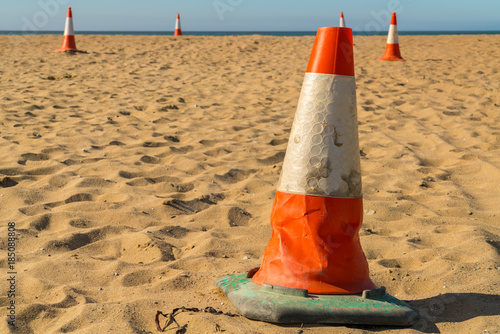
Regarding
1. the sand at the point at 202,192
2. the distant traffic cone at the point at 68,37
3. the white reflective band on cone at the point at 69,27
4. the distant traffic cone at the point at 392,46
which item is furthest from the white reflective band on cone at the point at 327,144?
the white reflective band on cone at the point at 69,27

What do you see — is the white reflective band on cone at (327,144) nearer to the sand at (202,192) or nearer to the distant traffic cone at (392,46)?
the sand at (202,192)

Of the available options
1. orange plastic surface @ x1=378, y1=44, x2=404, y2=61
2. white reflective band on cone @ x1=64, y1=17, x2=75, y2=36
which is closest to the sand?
orange plastic surface @ x1=378, y1=44, x2=404, y2=61

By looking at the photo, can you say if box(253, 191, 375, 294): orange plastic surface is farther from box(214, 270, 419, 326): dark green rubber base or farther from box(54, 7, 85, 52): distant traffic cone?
box(54, 7, 85, 52): distant traffic cone

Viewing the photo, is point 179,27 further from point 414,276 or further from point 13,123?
point 414,276

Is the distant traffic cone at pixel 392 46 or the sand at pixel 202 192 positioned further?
the distant traffic cone at pixel 392 46

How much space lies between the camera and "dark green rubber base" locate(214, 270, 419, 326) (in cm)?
194

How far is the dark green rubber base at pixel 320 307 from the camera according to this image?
6.37 feet

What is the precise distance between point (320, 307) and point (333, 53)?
1.08m

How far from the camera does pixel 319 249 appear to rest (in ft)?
7.03

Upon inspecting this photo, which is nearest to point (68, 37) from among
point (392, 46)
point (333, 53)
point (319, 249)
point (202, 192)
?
point (392, 46)

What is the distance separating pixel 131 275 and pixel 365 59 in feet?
28.0

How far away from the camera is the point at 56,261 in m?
2.57

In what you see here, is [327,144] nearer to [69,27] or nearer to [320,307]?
[320,307]

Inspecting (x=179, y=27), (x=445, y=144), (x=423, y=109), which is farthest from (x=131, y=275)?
(x=179, y=27)
